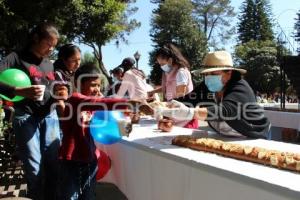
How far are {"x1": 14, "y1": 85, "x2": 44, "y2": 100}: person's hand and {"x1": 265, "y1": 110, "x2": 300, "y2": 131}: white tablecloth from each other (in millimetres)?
5877

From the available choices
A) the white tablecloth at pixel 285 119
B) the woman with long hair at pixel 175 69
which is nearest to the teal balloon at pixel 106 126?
the woman with long hair at pixel 175 69

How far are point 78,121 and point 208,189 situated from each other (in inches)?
44.7

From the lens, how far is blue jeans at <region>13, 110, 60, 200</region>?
118 inches

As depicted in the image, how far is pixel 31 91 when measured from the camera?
2.71 meters

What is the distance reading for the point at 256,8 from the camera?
5931 centimetres

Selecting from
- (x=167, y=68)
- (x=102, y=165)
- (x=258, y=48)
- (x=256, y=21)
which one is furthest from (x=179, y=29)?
(x=102, y=165)

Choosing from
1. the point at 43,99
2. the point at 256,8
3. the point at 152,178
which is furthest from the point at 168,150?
the point at 256,8

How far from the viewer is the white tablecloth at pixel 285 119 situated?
7.65 m

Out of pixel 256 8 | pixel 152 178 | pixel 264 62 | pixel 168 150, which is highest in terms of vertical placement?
pixel 256 8

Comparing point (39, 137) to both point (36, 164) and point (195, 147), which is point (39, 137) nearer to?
point (36, 164)

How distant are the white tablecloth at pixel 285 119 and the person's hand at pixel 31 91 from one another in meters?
5.88

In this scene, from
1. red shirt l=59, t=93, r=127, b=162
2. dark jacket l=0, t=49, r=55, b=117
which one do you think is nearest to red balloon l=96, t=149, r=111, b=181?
red shirt l=59, t=93, r=127, b=162

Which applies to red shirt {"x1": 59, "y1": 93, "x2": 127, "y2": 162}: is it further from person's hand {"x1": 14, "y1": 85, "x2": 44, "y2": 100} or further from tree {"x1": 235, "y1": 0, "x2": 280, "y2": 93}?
tree {"x1": 235, "y1": 0, "x2": 280, "y2": 93}

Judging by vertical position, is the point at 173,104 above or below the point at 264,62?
below
